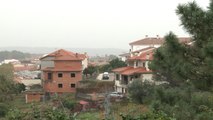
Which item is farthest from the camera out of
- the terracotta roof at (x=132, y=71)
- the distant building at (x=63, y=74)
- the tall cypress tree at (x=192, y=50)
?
the distant building at (x=63, y=74)

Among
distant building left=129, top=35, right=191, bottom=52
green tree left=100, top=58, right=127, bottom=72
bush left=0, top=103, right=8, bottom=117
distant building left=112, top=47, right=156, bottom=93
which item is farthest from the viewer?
distant building left=129, top=35, right=191, bottom=52

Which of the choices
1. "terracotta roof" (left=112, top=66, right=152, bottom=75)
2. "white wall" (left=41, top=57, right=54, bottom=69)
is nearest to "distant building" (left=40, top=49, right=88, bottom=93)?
"white wall" (left=41, top=57, right=54, bottom=69)

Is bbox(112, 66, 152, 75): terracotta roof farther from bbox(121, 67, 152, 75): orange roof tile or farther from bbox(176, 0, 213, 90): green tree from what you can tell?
bbox(176, 0, 213, 90): green tree

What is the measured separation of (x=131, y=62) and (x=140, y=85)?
10.8 metres

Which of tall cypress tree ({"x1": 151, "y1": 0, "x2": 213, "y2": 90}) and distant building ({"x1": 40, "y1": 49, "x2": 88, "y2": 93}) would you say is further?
distant building ({"x1": 40, "y1": 49, "x2": 88, "y2": 93})

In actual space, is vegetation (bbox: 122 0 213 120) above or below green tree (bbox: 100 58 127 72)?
above

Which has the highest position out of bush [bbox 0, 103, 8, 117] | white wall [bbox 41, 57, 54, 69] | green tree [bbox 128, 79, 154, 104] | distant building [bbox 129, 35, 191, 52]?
distant building [bbox 129, 35, 191, 52]

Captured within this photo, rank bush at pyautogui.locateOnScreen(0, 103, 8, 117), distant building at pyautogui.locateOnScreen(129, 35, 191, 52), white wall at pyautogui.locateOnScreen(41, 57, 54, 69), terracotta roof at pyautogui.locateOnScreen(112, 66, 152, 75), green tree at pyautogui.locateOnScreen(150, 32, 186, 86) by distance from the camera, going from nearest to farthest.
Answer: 1. green tree at pyautogui.locateOnScreen(150, 32, 186, 86)
2. bush at pyautogui.locateOnScreen(0, 103, 8, 117)
3. terracotta roof at pyautogui.locateOnScreen(112, 66, 152, 75)
4. white wall at pyautogui.locateOnScreen(41, 57, 54, 69)
5. distant building at pyautogui.locateOnScreen(129, 35, 191, 52)

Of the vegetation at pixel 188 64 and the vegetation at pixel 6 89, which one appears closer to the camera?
the vegetation at pixel 188 64

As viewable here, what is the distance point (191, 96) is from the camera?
10453 mm

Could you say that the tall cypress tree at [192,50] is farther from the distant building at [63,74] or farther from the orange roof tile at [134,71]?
the distant building at [63,74]

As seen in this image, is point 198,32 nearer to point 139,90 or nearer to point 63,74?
point 139,90

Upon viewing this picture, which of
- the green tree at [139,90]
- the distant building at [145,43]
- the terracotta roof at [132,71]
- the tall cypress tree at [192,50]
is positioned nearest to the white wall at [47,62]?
the terracotta roof at [132,71]

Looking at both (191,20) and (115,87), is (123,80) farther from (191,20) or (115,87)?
(191,20)
